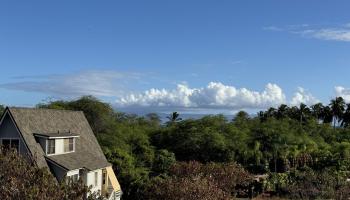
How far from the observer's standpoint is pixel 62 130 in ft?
130

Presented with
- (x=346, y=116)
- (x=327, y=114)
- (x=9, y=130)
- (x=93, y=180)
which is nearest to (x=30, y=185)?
(x=9, y=130)

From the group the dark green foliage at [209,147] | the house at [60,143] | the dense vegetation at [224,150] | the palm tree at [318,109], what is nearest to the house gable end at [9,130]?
the house at [60,143]

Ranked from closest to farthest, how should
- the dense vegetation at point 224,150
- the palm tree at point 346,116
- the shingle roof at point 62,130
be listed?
the shingle roof at point 62,130
the dense vegetation at point 224,150
the palm tree at point 346,116

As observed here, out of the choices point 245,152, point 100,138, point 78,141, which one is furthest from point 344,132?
point 78,141

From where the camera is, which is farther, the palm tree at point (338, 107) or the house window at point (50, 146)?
the palm tree at point (338, 107)

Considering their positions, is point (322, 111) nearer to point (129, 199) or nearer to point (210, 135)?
point (210, 135)

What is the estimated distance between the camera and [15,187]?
38.9 feet

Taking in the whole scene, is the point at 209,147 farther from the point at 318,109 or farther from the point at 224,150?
the point at 318,109

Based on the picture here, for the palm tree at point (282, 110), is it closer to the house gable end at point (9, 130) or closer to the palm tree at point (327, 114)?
the palm tree at point (327, 114)

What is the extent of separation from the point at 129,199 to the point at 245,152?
15.9 m

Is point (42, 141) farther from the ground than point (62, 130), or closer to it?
closer to it

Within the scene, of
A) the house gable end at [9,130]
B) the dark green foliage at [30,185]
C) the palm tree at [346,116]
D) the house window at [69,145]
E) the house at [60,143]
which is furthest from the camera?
the palm tree at [346,116]

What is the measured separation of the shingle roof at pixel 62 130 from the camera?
35.1 meters

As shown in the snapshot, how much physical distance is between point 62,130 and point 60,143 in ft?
7.75
